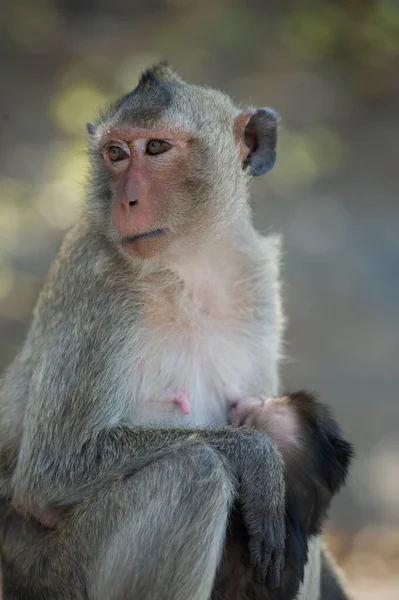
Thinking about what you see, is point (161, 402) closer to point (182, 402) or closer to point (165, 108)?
point (182, 402)

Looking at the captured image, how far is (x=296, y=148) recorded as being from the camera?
35.3ft

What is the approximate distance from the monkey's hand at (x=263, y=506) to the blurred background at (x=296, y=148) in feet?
15.9

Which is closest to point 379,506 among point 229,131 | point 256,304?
point 256,304

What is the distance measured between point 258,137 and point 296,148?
213 inches

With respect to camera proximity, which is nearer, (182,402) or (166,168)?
(166,168)

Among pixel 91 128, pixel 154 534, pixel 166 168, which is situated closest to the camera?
pixel 154 534

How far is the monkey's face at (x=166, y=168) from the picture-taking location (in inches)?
183

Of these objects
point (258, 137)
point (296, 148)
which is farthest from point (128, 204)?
point (296, 148)

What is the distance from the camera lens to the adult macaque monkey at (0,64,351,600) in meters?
4.35

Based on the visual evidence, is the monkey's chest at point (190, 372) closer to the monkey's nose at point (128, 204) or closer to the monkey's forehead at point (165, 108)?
the monkey's nose at point (128, 204)

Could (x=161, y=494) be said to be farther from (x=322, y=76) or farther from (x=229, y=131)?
(x=322, y=76)

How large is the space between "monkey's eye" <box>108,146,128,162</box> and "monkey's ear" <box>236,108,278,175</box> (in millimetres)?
822

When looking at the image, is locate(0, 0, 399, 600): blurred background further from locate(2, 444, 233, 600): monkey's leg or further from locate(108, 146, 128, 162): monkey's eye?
locate(2, 444, 233, 600): monkey's leg

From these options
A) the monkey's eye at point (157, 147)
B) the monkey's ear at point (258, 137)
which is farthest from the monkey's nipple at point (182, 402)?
the monkey's ear at point (258, 137)
